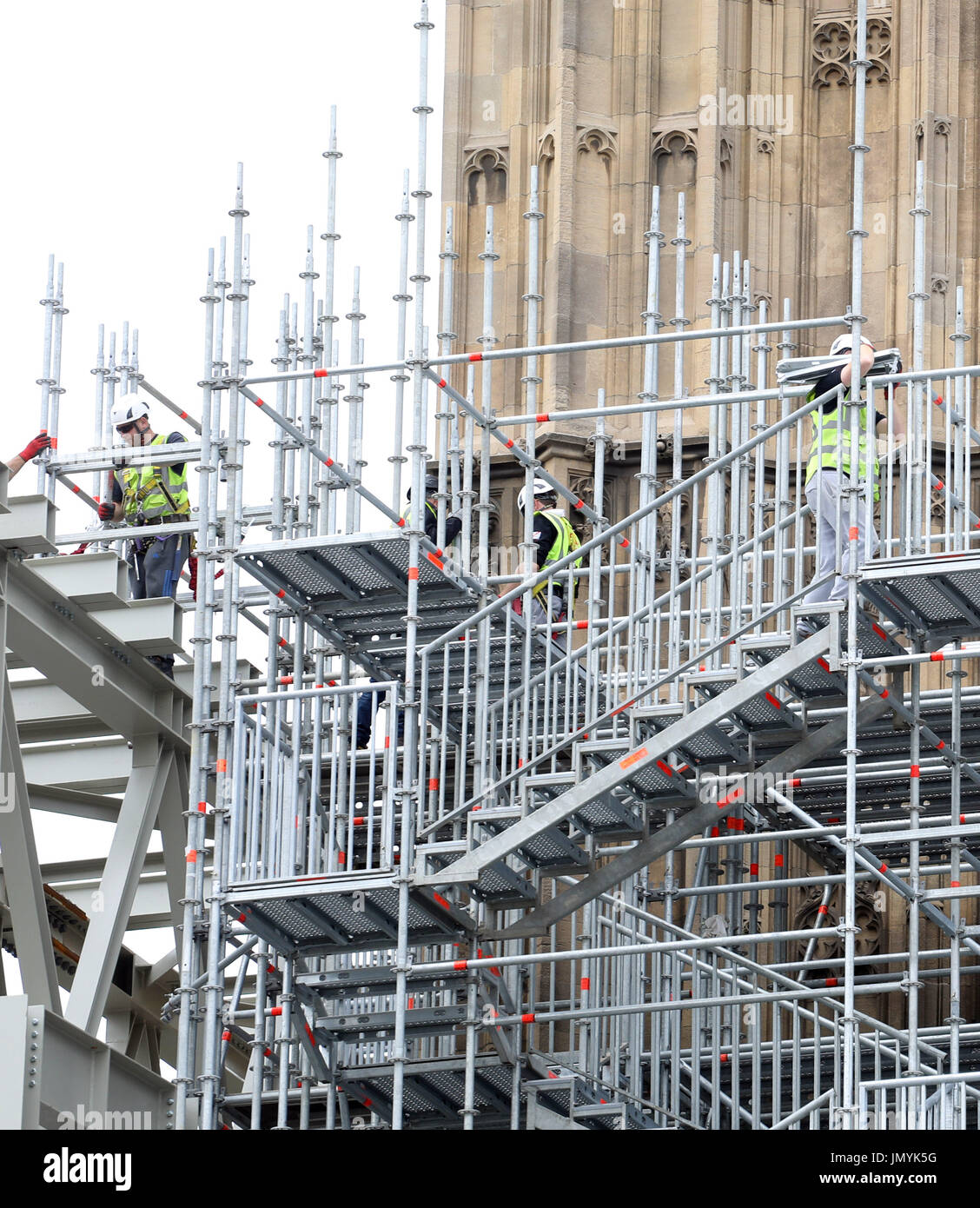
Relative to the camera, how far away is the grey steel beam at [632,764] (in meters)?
23.4

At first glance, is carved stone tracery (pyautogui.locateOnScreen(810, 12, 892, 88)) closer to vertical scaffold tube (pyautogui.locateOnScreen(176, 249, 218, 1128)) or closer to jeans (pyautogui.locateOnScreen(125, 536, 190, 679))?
jeans (pyautogui.locateOnScreen(125, 536, 190, 679))

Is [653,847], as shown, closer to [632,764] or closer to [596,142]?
[632,764]

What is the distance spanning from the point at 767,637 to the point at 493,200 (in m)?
11.4

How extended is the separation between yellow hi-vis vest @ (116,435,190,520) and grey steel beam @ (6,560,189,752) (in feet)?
5.77

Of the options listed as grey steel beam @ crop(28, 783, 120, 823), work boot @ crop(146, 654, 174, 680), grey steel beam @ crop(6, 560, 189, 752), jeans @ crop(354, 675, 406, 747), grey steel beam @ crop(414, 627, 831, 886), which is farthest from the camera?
grey steel beam @ crop(28, 783, 120, 823)

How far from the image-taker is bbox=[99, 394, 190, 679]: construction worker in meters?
29.8

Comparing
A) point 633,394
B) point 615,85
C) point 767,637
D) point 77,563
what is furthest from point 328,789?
point 615,85

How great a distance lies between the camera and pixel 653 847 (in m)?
24.6

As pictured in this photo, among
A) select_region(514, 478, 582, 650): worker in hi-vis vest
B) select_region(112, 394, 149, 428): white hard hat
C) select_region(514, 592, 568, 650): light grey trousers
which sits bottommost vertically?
select_region(514, 592, 568, 650): light grey trousers

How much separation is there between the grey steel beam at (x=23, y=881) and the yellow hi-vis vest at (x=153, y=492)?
3.90 metres

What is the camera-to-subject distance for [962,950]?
92.9 feet

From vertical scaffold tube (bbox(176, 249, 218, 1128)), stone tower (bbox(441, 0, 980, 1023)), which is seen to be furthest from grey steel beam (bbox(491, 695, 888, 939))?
stone tower (bbox(441, 0, 980, 1023))

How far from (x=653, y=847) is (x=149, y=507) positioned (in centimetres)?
697

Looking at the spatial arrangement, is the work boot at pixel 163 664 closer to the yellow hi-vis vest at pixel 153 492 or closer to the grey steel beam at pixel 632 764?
the yellow hi-vis vest at pixel 153 492
